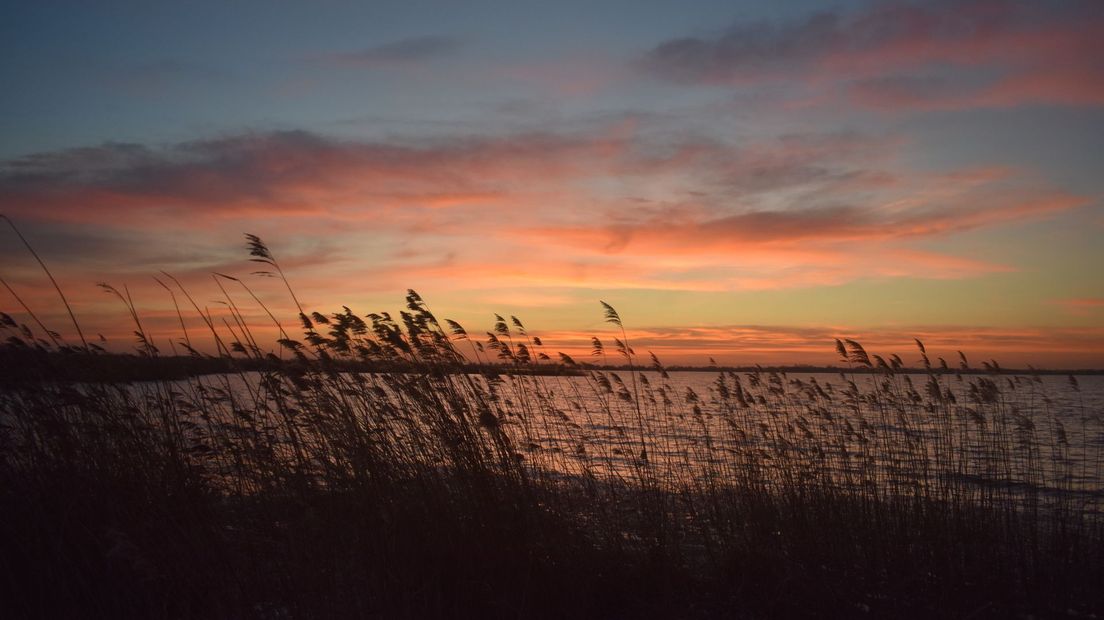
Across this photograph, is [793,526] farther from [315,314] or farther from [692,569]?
[315,314]

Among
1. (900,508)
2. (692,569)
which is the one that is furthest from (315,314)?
(900,508)

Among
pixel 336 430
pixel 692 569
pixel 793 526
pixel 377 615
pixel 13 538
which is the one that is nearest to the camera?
pixel 377 615

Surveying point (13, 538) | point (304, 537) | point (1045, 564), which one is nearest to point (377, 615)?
point (304, 537)

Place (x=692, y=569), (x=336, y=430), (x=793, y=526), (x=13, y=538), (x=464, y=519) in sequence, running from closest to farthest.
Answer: (x=13, y=538) < (x=464, y=519) < (x=336, y=430) < (x=692, y=569) < (x=793, y=526)

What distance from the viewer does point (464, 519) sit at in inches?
233

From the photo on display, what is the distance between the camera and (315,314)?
716 centimetres

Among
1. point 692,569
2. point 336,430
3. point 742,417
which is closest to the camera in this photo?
point 336,430

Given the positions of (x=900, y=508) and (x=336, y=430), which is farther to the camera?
(x=900, y=508)

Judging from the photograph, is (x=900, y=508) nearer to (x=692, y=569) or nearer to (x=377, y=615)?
(x=692, y=569)

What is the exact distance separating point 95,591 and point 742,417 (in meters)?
9.78

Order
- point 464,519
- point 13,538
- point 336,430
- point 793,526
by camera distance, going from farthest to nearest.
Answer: point 793,526, point 336,430, point 464,519, point 13,538

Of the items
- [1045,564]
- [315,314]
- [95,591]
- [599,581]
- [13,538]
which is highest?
[315,314]

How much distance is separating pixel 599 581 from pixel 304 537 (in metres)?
2.62

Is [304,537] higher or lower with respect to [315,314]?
lower
